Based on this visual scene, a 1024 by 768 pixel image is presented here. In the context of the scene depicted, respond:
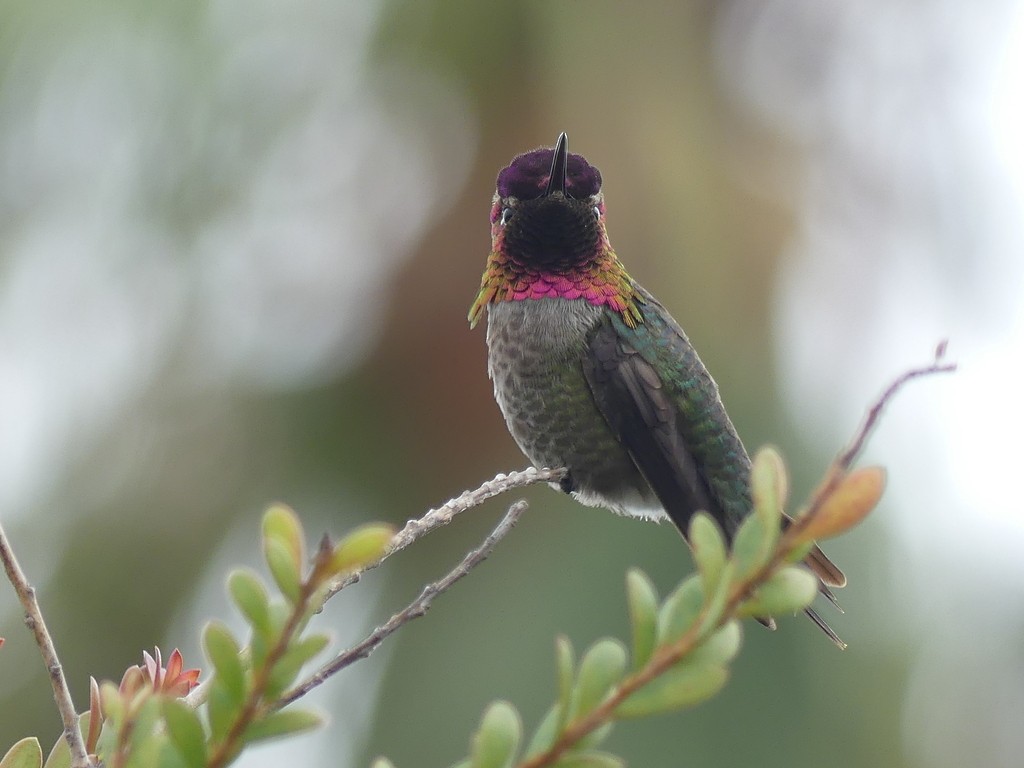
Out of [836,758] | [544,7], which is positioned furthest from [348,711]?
[544,7]

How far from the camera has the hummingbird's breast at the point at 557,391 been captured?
3146mm

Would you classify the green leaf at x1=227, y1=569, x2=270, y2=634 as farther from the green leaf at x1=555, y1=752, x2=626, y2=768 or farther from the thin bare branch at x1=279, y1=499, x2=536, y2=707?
the green leaf at x1=555, y1=752, x2=626, y2=768

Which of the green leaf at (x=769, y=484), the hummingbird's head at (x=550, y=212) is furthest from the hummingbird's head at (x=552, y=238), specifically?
the green leaf at (x=769, y=484)

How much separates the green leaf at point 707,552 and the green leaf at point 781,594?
0.02 m

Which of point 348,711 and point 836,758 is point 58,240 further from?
point 836,758

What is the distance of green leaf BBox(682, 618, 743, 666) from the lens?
68cm

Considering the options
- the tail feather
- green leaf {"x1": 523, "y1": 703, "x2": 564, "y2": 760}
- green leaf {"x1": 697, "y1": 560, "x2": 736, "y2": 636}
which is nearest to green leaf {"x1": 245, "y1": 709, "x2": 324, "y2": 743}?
green leaf {"x1": 523, "y1": 703, "x2": 564, "y2": 760}

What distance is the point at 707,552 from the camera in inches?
27.8

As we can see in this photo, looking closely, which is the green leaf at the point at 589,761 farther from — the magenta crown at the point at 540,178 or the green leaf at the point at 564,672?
the magenta crown at the point at 540,178

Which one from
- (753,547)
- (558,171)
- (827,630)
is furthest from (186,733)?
(558,171)

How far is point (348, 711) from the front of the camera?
5.94 metres

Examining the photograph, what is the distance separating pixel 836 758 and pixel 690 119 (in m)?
4.04

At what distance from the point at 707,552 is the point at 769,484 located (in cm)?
6

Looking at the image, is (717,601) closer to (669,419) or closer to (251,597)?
(251,597)
